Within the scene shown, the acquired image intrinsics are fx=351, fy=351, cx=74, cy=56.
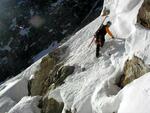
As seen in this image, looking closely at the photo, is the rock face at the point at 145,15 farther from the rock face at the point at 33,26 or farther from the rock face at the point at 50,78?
the rock face at the point at 33,26

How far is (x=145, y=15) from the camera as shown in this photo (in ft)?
50.2

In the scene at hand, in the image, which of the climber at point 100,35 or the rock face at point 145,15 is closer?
the rock face at point 145,15

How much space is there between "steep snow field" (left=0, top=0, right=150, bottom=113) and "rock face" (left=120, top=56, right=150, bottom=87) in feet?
0.79

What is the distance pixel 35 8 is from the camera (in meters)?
87.4

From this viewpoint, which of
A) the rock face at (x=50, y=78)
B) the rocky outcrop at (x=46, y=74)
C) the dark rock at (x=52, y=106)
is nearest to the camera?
the dark rock at (x=52, y=106)

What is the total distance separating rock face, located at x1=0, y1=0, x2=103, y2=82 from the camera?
75.5 m

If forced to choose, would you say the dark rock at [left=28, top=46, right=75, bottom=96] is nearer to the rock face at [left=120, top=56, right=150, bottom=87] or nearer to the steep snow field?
the steep snow field

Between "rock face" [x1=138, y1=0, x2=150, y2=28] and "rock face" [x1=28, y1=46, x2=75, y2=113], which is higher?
"rock face" [x1=138, y1=0, x2=150, y2=28]

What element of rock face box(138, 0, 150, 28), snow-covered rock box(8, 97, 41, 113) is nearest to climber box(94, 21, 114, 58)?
rock face box(138, 0, 150, 28)

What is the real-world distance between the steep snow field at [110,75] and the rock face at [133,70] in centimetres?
24

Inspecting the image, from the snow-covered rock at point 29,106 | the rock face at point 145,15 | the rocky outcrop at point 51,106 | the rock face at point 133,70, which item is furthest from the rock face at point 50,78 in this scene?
the rock face at point 145,15

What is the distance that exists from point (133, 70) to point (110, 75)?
1.56 m

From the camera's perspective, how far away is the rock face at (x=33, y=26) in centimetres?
7550

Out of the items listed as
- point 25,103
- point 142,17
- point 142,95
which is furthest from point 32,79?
point 142,95
